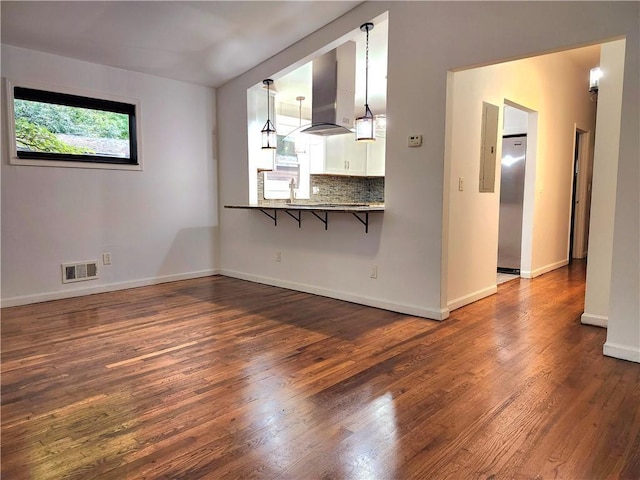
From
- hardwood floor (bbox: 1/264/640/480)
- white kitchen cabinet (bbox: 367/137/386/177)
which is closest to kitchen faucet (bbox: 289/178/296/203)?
white kitchen cabinet (bbox: 367/137/386/177)

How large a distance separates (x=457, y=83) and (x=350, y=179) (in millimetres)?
3367

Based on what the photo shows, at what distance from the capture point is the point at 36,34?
343 cm

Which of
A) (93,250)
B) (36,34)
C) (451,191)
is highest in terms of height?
(36,34)

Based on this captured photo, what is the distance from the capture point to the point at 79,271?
13.5 feet

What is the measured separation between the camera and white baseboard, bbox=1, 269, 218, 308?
12.3 feet

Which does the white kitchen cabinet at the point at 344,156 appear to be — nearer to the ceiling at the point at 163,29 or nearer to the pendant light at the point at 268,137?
the pendant light at the point at 268,137

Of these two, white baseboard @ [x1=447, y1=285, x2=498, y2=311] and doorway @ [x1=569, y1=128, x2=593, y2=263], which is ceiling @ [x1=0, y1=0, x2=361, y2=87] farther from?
doorway @ [x1=569, y1=128, x2=593, y2=263]

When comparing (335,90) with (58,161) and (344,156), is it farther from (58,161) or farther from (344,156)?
(58,161)

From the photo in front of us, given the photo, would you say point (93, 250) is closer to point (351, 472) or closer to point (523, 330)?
point (351, 472)

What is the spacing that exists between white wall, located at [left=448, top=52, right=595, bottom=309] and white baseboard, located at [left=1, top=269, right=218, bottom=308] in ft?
10.4

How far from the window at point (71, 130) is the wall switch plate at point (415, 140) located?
9.88 ft

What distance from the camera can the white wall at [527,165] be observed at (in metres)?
3.51

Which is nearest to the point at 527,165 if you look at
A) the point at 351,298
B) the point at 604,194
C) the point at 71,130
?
the point at 604,194

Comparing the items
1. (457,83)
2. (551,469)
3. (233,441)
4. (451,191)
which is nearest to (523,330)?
(451,191)
